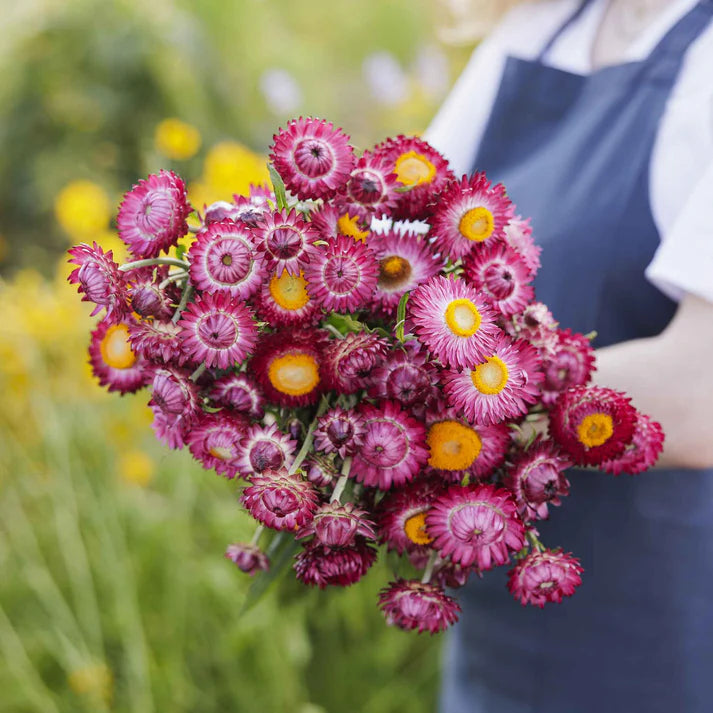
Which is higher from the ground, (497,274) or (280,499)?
(497,274)

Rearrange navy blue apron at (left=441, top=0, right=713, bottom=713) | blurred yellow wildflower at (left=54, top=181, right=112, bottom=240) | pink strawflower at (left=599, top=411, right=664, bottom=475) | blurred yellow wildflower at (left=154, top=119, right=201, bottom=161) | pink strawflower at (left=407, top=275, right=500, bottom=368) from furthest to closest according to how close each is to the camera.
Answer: blurred yellow wildflower at (left=54, top=181, right=112, bottom=240) → blurred yellow wildflower at (left=154, top=119, right=201, bottom=161) → navy blue apron at (left=441, top=0, right=713, bottom=713) → pink strawflower at (left=599, top=411, right=664, bottom=475) → pink strawflower at (left=407, top=275, right=500, bottom=368)

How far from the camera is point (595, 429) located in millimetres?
467

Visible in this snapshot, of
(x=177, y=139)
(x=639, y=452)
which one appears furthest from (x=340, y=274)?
(x=177, y=139)

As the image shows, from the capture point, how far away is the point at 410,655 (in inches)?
53.6

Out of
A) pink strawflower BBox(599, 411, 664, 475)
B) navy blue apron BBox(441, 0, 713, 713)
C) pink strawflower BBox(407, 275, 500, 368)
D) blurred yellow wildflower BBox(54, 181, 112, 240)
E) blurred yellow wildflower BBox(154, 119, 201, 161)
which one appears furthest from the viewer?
blurred yellow wildflower BBox(54, 181, 112, 240)

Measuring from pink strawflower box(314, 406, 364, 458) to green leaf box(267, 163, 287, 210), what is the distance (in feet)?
0.44

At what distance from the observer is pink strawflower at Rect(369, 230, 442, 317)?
45 centimetres

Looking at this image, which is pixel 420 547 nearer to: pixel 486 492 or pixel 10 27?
pixel 486 492

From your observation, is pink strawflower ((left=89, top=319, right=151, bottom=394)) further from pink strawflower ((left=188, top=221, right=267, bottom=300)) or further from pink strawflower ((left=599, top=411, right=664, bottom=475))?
pink strawflower ((left=599, top=411, right=664, bottom=475))

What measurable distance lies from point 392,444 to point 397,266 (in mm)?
108

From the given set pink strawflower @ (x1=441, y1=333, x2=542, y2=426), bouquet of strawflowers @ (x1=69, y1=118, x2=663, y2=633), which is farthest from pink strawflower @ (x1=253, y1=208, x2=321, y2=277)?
pink strawflower @ (x1=441, y1=333, x2=542, y2=426)

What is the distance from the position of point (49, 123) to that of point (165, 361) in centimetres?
316

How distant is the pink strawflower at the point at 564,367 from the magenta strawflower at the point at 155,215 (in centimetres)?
25

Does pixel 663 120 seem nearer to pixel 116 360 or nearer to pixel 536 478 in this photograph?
pixel 536 478
